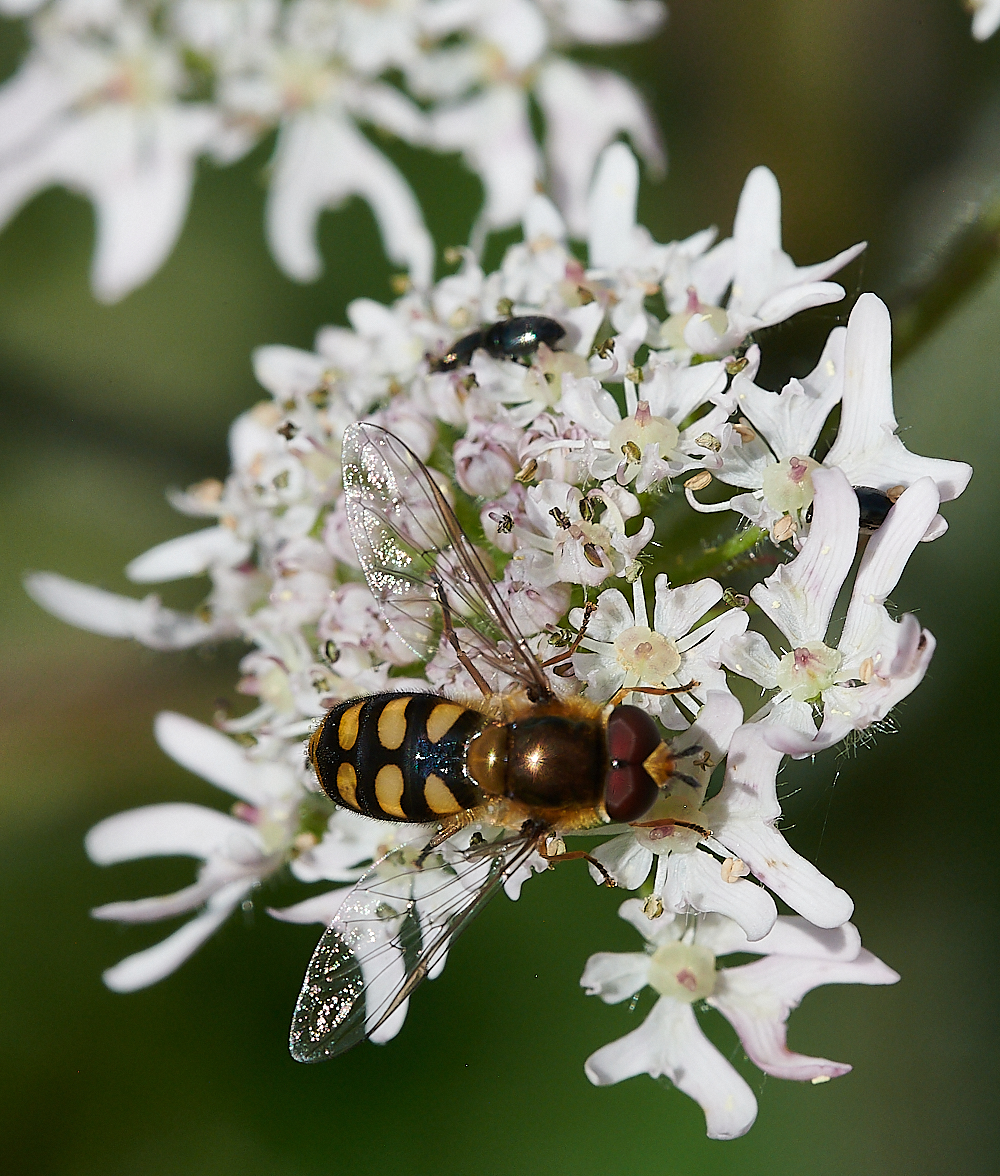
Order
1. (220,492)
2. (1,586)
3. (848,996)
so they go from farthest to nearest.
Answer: (1,586) < (848,996) < (220,492)

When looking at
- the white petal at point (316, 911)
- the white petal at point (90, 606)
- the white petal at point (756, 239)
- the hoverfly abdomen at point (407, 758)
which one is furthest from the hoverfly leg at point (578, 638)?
the white petal at point (90, 606)

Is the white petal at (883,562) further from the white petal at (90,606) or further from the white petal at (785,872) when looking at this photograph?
the white petal at (90,606)

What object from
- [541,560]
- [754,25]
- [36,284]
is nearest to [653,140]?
[754,25]

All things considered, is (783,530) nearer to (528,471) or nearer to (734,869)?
(528,471)

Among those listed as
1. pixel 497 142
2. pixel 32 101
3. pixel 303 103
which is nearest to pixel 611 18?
pixel 497 142

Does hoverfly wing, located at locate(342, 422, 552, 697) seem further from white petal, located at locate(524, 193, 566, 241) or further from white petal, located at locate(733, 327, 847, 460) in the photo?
white petal, located at locate(524, 193, 566, 241)

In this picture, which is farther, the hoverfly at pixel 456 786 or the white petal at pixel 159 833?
the white petal at pixel 159 833

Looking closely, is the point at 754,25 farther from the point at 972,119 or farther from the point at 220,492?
the point at 220,492
